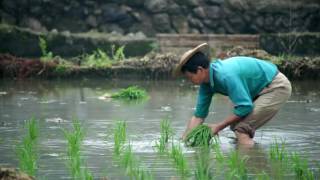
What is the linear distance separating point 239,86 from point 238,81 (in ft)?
0.17

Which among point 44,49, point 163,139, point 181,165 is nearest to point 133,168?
point 181,165

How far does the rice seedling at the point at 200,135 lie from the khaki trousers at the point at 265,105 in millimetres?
331

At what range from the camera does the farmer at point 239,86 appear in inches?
284

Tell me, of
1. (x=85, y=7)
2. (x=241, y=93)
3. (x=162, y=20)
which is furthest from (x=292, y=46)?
(x=241, y=93)

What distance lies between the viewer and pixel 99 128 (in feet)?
29.3

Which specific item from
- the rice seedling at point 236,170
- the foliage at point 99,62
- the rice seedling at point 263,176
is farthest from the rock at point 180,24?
the rice seedling at point 236,170

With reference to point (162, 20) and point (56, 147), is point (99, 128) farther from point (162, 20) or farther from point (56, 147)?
point (162, 20)

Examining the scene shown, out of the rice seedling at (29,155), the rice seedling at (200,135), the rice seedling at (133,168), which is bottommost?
the rice seedling at (133,168)

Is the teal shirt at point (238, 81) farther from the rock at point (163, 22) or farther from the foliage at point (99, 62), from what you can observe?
the rock at point (163, 22)

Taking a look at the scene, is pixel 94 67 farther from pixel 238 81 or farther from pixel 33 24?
pixel 238 81

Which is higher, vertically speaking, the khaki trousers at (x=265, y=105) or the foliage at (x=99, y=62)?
the foliage at (x=99, y=62)

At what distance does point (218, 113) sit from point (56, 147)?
298cm

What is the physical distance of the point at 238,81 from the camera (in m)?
7.25

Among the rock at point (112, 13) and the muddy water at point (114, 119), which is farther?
the rock at point (112, 13)
